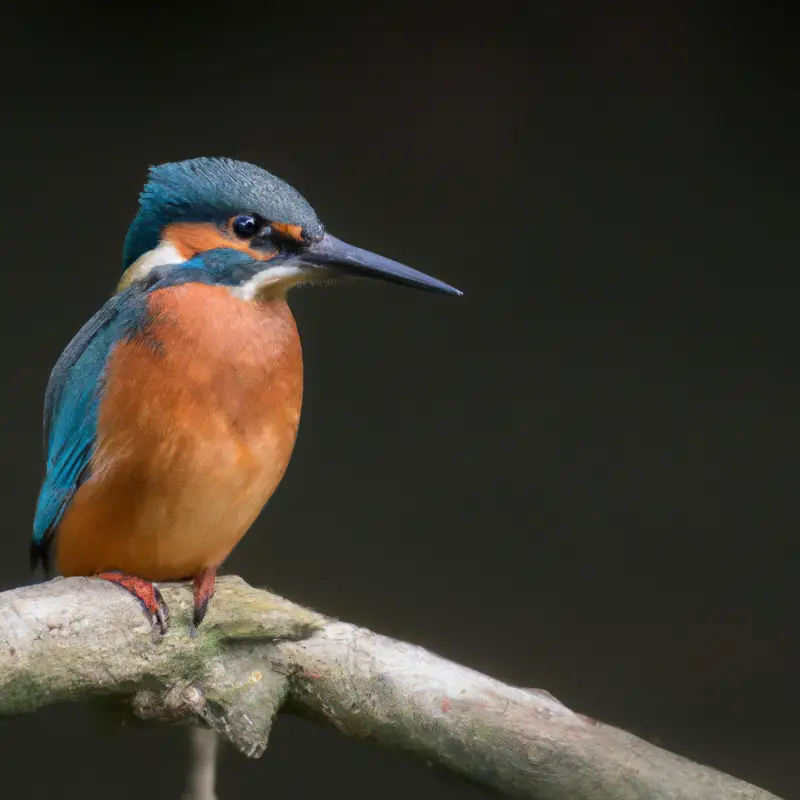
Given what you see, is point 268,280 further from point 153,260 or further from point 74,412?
point 74,412

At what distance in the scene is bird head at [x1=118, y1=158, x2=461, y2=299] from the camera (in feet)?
Result: 3.27

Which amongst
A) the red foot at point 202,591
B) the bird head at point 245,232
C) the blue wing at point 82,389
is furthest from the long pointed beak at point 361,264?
the red foot at point 202,591

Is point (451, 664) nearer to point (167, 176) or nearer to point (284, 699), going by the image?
point (284, 699)

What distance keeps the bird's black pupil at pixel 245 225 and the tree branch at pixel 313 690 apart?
1.12 feet

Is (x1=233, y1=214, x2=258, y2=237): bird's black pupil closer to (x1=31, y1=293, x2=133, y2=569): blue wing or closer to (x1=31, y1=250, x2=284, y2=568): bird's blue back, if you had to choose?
(x1=31, y1=250, x2=284, y2=568): bird's blue back

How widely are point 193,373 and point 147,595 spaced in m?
0.21

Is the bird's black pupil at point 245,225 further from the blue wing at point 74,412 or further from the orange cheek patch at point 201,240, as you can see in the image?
the blue wing at point 74,412

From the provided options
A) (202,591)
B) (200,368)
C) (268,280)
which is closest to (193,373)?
(200,368)

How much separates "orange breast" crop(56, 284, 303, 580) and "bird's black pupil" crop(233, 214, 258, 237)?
0.06 m

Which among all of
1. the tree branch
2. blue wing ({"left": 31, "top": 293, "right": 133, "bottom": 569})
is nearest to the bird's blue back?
blue wing ({"left": 31, "top": 293, "right": 133, "bottom": 569})

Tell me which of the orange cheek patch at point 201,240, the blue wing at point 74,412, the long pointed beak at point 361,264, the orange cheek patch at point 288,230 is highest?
the orange cheek patch at point 288,230

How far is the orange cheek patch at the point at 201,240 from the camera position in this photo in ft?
3.31

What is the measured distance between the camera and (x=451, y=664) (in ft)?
3.30

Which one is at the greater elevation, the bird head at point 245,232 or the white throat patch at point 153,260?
the bird head at point 245,232
